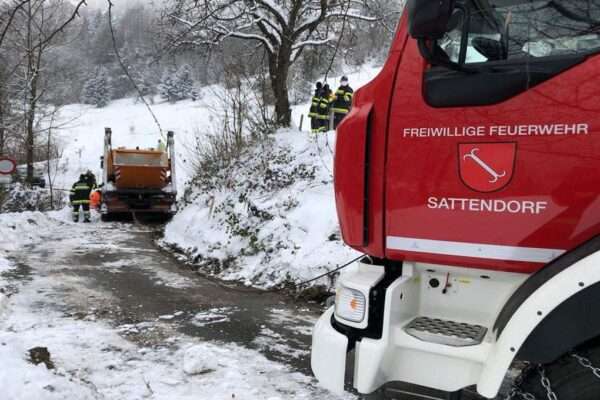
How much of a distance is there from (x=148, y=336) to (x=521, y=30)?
435 centimetres

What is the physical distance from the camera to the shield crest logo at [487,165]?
237 cm

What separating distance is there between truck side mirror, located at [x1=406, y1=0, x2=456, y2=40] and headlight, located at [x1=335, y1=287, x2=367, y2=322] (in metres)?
1.34

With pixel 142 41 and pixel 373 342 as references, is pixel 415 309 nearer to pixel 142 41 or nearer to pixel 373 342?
pixel 373 342

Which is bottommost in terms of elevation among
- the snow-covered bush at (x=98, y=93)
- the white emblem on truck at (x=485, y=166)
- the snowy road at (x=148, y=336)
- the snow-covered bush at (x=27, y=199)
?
the snow-covered bush at (x=27, y=199)

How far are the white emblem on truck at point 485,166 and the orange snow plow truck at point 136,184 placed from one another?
1574 centimetres

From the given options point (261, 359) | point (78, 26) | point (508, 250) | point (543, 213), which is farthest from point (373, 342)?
point (78, 26)

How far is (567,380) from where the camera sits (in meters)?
2.08

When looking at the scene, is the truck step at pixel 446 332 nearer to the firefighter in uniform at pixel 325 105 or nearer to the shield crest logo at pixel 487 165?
the shield crest logo at pixel 487 165

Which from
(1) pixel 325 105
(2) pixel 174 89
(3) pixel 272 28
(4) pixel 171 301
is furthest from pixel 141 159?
(2) pixel 174 89

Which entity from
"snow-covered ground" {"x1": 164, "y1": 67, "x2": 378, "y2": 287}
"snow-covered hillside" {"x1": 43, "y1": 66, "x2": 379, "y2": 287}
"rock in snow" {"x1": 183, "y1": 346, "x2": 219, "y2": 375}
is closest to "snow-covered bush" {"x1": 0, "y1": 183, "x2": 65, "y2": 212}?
"snow-covered hillside" {"x1": 43, "y1": 66, "x2": 379, "y2": 287}

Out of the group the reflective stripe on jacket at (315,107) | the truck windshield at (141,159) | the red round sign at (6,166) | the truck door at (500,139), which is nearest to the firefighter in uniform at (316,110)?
the reflective stripe on jacket at (315,107)

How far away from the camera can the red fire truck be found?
216 centimetres

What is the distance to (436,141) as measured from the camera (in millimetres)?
2555

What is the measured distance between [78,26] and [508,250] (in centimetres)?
365
